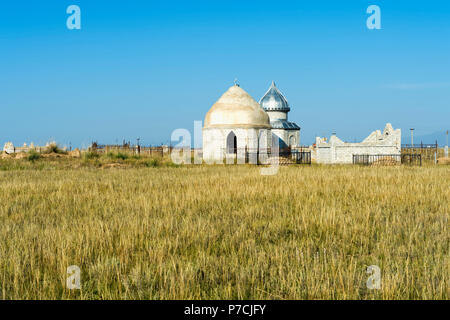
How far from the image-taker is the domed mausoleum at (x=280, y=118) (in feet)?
147

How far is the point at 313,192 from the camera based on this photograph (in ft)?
29.8

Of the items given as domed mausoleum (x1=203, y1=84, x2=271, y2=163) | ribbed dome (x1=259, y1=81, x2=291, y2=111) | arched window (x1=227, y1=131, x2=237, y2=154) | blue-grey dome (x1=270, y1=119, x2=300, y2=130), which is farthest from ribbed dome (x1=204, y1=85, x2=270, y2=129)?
ribbed dome (x1=259, y1=81, x2=291, y2=111)

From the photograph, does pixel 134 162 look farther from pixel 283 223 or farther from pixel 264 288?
pixel 264 288

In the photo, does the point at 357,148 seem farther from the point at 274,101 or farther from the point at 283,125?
the point at 274,101

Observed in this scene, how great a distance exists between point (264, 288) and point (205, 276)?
1.91 feet

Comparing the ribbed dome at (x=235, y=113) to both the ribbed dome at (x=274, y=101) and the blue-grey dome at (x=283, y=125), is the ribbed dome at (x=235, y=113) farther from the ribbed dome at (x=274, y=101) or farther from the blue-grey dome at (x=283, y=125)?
the ribbed dome at (x=274, y=101)

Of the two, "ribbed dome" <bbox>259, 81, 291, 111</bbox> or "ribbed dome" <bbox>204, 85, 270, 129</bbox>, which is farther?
"ribbed dome" <bbox>259, 81, 291, 111</bbox>

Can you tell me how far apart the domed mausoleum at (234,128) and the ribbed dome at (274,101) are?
14556mm

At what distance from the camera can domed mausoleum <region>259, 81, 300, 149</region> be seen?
44875 millimetres

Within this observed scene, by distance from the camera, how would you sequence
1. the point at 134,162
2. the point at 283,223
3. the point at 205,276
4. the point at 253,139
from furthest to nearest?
the point at 253,139 < the point at 134,162 < the point at 283,223 < the point at 205,276

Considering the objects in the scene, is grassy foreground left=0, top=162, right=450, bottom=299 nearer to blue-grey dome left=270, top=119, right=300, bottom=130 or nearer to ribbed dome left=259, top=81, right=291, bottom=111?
blue-grey dome left=270, top=119, right=300, bottom=130

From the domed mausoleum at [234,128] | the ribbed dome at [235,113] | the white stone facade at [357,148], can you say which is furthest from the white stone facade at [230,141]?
the white stone facade at [357,148]

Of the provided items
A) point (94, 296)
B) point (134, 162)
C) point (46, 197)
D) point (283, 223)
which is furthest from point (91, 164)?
point (94, 296)

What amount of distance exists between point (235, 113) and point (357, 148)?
10.1 meters
